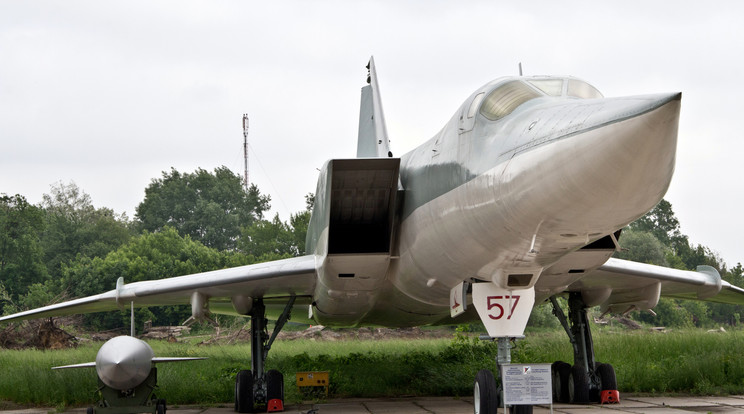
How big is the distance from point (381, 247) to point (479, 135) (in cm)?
200

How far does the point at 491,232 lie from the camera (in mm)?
5039

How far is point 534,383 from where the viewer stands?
17.6 feet

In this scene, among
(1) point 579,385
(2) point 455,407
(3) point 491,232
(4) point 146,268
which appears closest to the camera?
(3) point 491,232

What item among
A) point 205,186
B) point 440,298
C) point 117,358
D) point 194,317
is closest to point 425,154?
point 440,298

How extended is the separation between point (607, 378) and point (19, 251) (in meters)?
47.8

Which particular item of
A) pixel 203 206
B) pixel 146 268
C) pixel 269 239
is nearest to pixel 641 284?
pixel 146 268

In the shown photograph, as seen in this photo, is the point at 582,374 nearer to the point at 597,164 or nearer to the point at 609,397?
the point at 609,397

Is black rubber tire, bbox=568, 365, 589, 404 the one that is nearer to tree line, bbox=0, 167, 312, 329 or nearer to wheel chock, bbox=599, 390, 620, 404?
wheel chock, bbox=599, 390, 620, 404

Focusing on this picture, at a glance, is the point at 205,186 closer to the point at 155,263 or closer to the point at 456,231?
the point at 155,263

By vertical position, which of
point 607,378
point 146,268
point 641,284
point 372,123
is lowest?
point 607,378

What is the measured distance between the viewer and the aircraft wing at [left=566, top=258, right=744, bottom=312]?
28.5 ft

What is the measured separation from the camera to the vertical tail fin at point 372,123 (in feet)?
39.2

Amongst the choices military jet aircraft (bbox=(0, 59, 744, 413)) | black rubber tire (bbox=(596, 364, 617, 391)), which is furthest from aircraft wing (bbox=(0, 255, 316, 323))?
black rubber tire (bbox=(596, 364, 617, 391))

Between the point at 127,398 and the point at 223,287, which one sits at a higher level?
the point at 223,287
